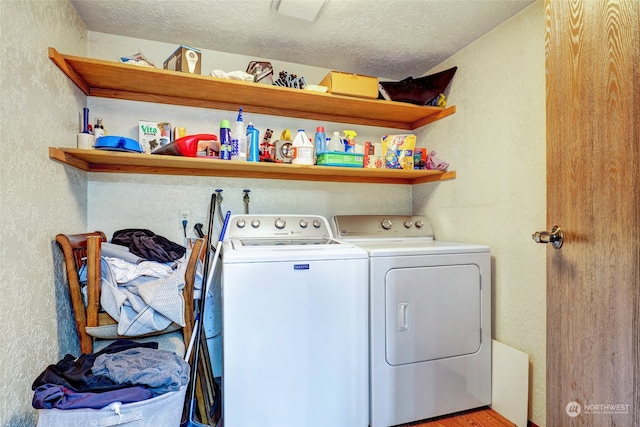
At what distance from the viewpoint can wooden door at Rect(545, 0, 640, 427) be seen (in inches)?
33.0

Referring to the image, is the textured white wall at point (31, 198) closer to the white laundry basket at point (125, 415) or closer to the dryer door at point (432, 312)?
the white laundry basket at point (125, 415)

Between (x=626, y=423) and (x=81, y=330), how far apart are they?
204cm

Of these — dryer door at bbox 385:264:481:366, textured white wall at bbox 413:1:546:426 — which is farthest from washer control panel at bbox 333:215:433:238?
dryer door at bbox 385:264:481:366

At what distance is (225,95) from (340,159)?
835 millimetres

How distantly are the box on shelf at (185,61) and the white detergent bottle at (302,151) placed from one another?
69 cm

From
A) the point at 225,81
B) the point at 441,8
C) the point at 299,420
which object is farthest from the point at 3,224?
the point at 441,8

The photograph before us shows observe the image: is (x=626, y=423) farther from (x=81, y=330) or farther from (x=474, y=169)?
(x=81, y=330)

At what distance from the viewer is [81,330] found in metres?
1.51

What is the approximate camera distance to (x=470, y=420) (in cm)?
176

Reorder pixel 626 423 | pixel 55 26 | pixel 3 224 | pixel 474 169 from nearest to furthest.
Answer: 1. pixel 626 423
2. pixel 3 224
3. pixel 55 26
4. pixel 474 169

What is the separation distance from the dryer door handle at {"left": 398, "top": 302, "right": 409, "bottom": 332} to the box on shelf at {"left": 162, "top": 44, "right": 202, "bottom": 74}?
171 centimetres

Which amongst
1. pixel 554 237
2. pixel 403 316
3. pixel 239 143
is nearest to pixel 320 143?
pixel 239 143

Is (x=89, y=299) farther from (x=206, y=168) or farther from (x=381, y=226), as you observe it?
(x=381, y=226)

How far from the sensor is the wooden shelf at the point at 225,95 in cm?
170
